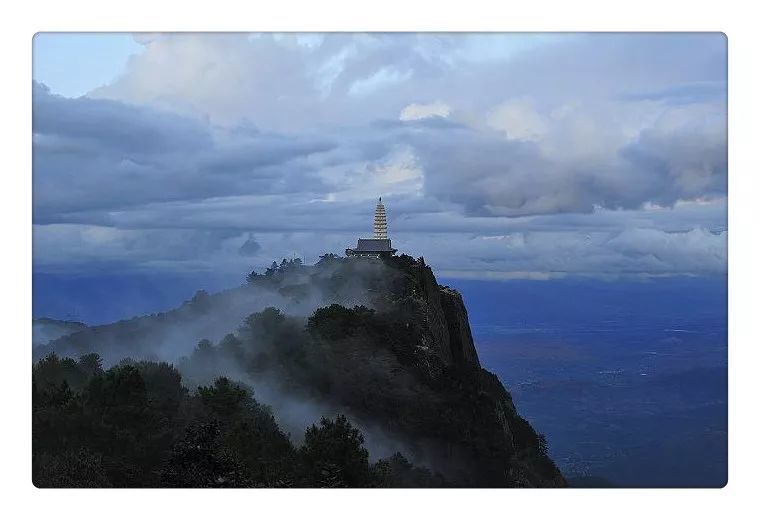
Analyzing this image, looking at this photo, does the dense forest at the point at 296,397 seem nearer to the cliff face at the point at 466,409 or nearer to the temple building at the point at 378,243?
the cliff face at the point at 466,409

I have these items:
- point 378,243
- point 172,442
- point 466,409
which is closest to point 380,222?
point 378,243

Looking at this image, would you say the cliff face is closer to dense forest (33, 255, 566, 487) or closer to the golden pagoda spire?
dense forest (33, 255, 566, 487)

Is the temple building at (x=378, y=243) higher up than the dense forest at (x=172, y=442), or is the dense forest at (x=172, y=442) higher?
the temple building at (x=378, y=243)

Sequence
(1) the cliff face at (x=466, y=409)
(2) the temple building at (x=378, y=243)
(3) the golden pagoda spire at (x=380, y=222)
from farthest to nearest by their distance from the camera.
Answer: (2) the temple building at (x=378, y=243) → (3) the golden pagoda spire at (x=380, y=222) → (1) the cliff face at (x=466, y=409)

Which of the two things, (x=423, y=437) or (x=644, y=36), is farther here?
(x=423, y=437)

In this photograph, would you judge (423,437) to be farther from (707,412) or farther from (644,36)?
(644,36)

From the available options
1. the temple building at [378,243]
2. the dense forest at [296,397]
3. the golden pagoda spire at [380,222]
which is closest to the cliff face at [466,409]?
the dense forest at [296,397]

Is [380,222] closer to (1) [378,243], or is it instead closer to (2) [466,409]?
(1) [378,243]

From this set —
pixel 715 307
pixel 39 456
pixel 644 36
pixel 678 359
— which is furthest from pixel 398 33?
pixel 39 456
